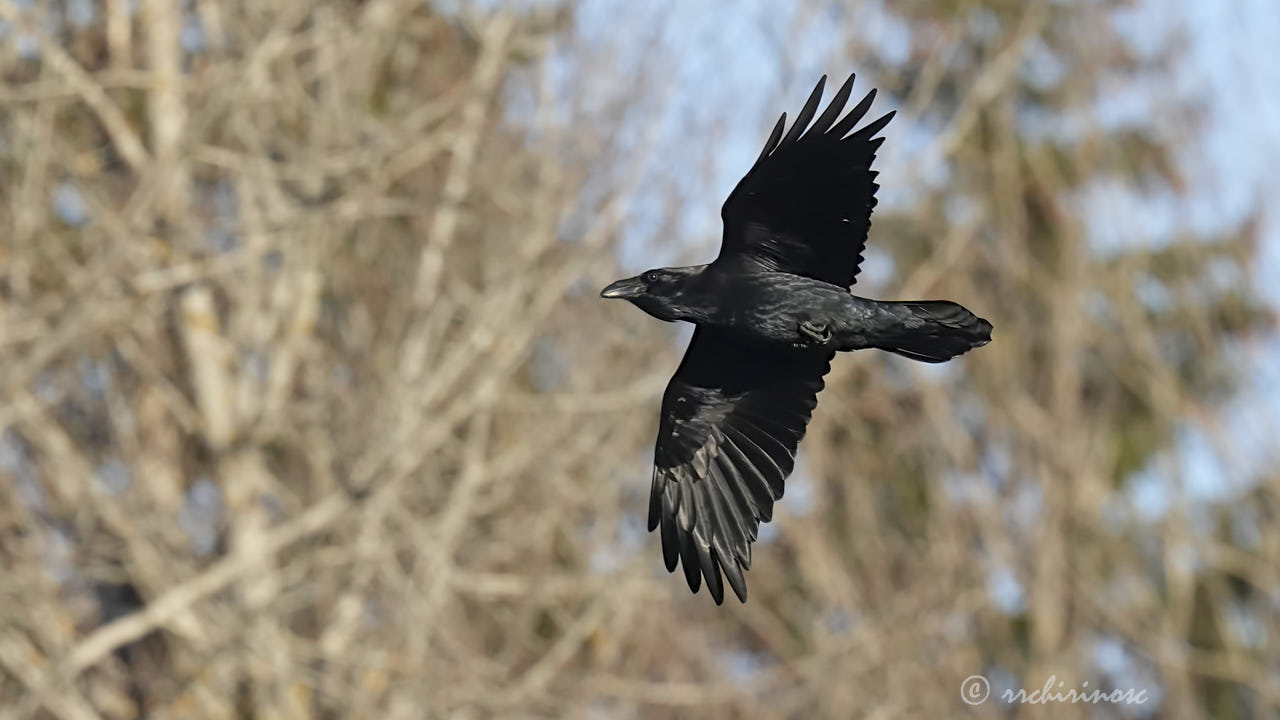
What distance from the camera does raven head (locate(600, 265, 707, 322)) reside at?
19.2 ft

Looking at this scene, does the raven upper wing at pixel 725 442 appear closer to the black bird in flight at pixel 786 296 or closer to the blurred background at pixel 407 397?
the black bird in flight at pixel 786 296

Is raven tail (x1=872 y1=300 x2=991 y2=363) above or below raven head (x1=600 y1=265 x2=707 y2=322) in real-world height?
below

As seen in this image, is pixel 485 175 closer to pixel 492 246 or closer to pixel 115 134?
pixel 492 246

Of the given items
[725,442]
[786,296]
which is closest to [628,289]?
[786,296]

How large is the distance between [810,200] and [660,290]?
0.55 meters

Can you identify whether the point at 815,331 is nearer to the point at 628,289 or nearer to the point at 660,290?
the point at 660,290

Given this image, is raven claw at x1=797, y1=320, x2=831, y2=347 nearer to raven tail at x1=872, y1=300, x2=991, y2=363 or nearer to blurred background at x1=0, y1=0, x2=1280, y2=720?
raven tail at x1=872, y1=300, x2=991, y2=363

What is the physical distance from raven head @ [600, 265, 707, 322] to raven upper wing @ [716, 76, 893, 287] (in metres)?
0.14

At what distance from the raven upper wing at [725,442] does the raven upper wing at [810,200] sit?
0.47 meters

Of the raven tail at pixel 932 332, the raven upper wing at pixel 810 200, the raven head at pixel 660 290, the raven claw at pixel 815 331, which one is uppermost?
the raven upper wing at pixel 810 200

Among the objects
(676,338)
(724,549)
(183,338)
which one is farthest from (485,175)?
(724,549)

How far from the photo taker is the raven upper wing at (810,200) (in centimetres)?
565

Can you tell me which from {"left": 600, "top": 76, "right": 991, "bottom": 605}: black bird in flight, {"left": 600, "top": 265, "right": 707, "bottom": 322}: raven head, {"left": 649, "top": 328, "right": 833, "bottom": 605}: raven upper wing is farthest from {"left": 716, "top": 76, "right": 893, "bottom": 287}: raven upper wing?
{"left": 649, "top": 328, "right": 833, "bottom": 605}: raven upper wing

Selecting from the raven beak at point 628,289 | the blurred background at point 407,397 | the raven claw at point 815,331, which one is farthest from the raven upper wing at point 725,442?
the blurred background at point 407,397
